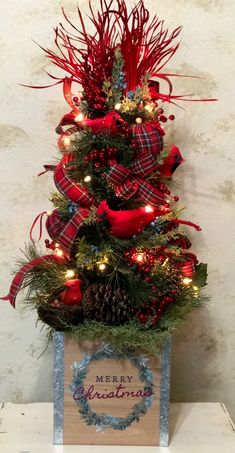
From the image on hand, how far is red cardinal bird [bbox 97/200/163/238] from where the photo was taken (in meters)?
0.90

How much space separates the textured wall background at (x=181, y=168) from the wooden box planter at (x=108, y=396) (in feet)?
0.91

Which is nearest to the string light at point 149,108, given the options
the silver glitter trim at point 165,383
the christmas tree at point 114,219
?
the christmas tree at point 114,219

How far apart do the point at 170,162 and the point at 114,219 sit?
7.2 inches

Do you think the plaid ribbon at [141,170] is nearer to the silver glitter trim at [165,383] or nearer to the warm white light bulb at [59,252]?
the warm white light bulb at [59,252]

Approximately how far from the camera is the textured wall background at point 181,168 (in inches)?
44.6

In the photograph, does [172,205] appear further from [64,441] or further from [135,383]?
[64,441]

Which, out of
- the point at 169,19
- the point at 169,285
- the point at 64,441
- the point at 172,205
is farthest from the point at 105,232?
the point at 169,19

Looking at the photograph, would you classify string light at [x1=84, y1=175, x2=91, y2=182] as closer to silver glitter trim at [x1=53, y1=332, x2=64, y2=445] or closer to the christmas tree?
the christmas tree

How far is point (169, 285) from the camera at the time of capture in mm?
951

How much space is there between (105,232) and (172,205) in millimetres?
277

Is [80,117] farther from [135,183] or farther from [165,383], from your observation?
[165,383]

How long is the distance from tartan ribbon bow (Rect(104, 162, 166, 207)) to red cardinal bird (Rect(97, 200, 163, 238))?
3 centimetres

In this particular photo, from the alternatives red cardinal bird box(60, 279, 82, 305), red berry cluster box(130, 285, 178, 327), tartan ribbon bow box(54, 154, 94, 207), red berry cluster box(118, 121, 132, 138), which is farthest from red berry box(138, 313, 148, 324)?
red berry cluster box(118, 121, 132, 138)

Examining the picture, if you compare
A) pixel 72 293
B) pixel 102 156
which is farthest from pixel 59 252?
pixel 102 156
